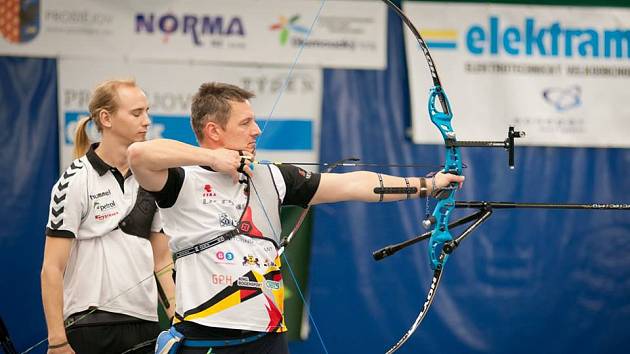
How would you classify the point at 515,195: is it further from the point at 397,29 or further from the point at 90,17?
the point at 90,17

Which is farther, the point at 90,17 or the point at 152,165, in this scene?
the point at 90,17

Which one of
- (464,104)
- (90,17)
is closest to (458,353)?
(464,104)

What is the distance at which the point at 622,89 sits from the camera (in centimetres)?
588

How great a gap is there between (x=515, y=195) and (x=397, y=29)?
132 cm

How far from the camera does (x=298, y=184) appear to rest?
2.92 metres

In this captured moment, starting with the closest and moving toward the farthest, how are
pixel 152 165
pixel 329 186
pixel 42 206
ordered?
pixel 152 165 < pixel 329 186 < pixel 42 206

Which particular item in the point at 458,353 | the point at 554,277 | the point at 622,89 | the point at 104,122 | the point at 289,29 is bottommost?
the point at 458,353

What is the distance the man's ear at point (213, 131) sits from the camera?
289 centimetres

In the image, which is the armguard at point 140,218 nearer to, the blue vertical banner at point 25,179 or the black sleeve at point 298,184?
the black sleeve at point 298,184

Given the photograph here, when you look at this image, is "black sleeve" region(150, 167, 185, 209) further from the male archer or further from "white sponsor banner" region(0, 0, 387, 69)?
"white sponsor banner" region(0, 0, 387, 69)

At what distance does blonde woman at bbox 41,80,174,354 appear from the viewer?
3.31 m

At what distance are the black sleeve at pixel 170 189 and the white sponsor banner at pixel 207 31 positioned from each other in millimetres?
2999

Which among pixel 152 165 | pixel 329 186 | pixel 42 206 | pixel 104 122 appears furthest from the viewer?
pixel 42 206

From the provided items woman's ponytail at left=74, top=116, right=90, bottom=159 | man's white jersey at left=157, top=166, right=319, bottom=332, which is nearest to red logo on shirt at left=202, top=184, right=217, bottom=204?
man's white jersey at left=157, top=166, right=319, bottom=332
